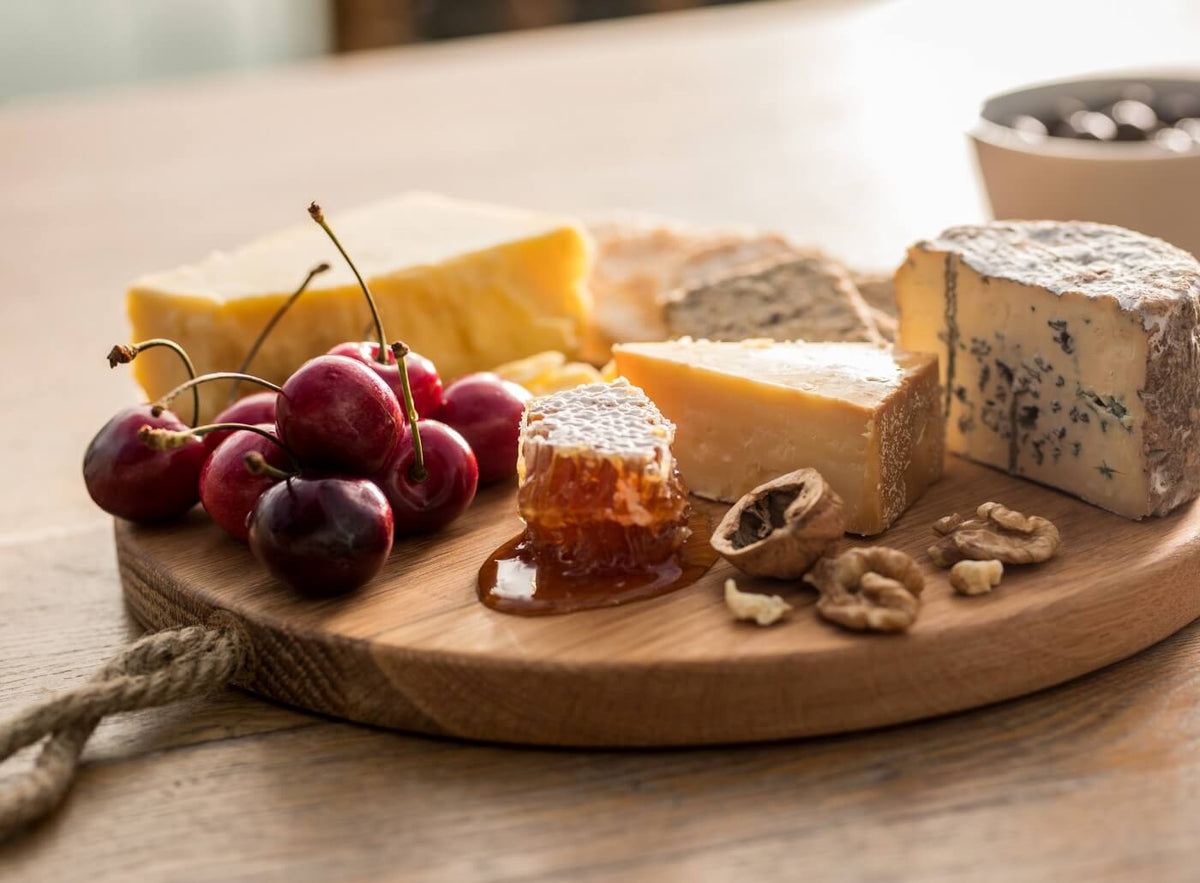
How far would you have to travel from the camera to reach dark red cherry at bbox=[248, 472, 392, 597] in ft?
5.90

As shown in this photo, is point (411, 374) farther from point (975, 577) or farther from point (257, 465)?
point (975, 577)

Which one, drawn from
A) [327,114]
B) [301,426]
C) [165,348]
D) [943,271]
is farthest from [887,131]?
[301,426]

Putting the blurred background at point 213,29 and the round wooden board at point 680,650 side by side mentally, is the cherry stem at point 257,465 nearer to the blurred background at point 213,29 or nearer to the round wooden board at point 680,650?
the round wooden board at point 680,650

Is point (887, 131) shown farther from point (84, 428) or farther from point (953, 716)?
point (953, 716)

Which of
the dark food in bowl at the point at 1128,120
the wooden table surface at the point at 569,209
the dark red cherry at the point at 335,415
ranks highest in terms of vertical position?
the dark food in bowl at the point at 1128,120

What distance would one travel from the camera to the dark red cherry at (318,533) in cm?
180

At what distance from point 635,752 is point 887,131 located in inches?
131

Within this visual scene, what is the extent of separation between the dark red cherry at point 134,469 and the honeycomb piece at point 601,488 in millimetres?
547

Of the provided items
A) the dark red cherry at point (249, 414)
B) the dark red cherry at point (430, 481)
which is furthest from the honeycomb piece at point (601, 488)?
the dark red cherry at point (249, 414)

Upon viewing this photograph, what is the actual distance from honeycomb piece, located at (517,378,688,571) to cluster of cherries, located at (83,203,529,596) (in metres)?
0.18

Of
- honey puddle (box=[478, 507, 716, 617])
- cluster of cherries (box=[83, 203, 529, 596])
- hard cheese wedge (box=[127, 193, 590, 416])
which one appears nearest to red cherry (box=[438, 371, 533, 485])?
cluster of cherries (box=[83, 203, 529, 596])

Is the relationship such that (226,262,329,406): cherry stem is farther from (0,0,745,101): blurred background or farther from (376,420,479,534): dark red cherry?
(0,0,745,101): blurred background

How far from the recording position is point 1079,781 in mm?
1590

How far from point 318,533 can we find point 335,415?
179 millimetres
